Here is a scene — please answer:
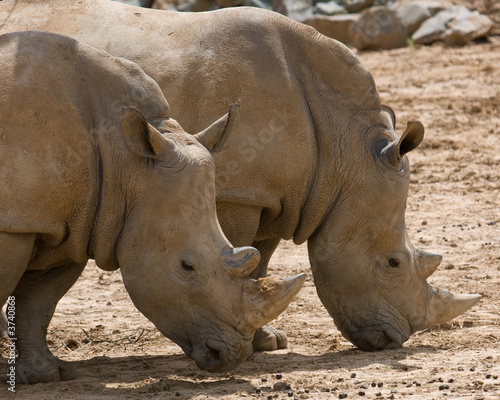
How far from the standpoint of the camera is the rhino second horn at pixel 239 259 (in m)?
6.17

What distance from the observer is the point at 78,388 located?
21.5 ft

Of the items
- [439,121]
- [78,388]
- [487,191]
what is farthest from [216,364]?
[439,121]

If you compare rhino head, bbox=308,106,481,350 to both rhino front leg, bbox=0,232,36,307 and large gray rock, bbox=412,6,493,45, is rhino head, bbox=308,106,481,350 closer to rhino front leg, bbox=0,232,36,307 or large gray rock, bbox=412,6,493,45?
rhino front leg, bbox=0,232,36,307

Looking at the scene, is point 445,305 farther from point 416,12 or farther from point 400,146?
point 416,12

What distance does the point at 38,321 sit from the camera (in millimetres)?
6871

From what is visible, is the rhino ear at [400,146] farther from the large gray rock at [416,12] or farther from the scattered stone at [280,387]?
the large gray rock at [416,12]

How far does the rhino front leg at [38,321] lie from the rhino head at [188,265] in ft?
2.66

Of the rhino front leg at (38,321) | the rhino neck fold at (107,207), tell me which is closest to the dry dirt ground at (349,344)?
the rhino front leg at (38,321)

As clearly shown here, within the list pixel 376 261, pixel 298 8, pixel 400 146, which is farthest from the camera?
pixel 298 8

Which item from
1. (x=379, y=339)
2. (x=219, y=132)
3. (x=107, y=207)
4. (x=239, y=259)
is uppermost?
(x=219, y=132)

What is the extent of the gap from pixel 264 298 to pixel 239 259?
271 mm

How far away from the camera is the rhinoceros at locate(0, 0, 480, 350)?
734 cm

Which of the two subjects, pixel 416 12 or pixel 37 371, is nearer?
pixel 37 371

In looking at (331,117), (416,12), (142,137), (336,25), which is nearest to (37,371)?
(142,137)
